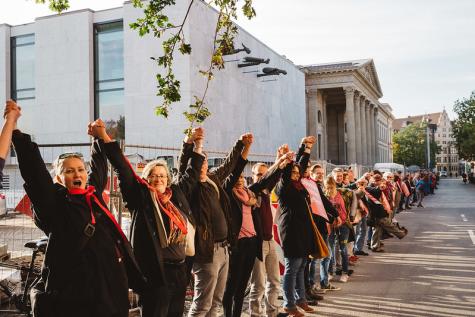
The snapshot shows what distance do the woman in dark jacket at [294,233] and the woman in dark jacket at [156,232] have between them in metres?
2.27

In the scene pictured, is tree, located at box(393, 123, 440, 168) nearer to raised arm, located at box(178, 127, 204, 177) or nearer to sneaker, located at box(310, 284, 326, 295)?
sneaker, located at box(310, 284, 326, 295)

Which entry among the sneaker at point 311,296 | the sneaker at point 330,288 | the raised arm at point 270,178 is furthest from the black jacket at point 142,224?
the sneaker at point 330,288

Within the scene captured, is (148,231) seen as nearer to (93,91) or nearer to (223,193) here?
(223,193)

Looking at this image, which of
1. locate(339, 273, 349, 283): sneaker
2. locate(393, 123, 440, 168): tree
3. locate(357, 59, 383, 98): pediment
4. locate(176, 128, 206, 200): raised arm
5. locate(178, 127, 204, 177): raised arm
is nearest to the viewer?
locate(176, 128, 206, 200): raised arm

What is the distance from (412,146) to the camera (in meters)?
114

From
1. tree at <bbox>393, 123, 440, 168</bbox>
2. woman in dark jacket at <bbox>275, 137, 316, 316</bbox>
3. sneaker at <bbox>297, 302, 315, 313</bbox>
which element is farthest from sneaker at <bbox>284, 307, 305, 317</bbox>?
tree at <bbox>393, 123, 440, 168</bbox>

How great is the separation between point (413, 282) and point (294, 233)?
3095 mm

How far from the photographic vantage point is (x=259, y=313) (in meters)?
5.67

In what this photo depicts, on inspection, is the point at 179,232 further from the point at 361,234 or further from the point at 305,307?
the point at 361,234

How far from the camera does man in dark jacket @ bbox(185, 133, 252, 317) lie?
474 cm

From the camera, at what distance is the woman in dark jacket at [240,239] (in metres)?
5.42

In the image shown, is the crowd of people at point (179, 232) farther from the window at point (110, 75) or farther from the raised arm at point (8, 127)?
the window at point (110, 75)

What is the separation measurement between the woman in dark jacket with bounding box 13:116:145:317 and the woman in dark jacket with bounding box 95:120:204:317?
2.23ft

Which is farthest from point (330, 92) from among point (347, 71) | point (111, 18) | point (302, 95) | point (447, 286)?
point (447, 286)
